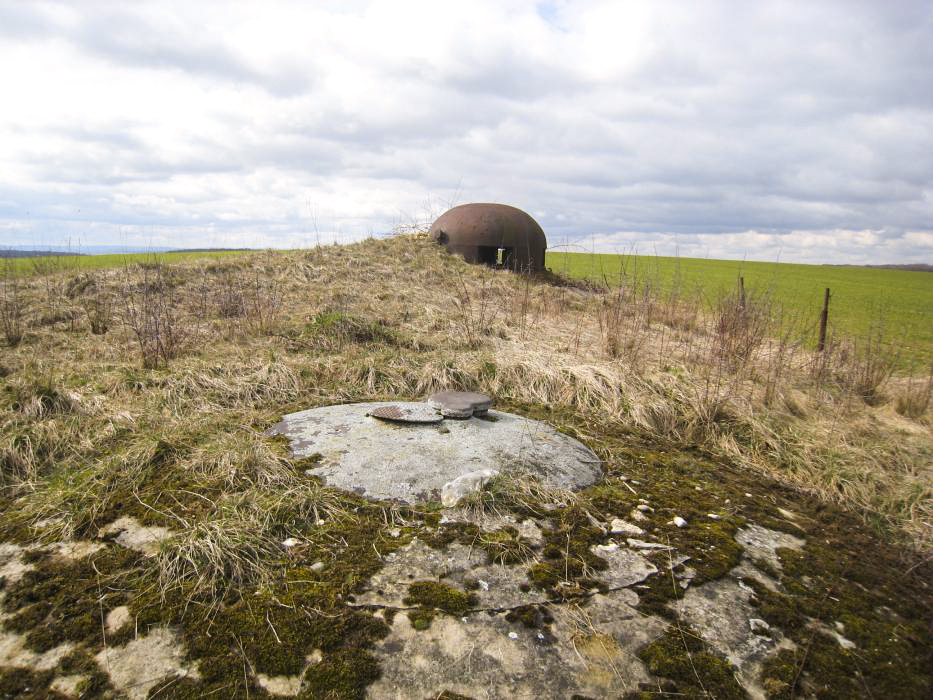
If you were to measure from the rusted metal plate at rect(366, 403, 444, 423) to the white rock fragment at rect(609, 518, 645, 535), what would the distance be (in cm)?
162

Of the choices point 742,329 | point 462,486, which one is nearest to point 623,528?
point 462,486

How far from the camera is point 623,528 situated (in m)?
3.28

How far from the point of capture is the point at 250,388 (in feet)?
18.5

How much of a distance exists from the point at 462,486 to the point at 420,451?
554mm

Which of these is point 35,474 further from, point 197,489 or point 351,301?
point 351,301

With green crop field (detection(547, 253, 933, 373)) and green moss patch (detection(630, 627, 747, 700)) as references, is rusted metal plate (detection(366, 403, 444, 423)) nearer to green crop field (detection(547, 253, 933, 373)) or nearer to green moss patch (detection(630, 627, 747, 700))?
green moss patch (detection(630, 627, 747, 700))

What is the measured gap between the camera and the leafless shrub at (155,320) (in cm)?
634

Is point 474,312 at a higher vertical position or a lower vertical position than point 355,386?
higher

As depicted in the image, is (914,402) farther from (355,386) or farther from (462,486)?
(355,386)

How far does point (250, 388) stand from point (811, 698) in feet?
16.9

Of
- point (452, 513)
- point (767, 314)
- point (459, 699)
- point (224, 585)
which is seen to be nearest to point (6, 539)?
point (224, 585)

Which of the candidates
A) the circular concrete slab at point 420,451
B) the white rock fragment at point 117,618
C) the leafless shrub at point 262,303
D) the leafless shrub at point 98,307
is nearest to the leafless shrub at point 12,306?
the leafless shrub at point 98,307

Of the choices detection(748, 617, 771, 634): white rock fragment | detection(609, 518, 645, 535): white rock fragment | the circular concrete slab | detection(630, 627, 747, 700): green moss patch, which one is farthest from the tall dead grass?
detection(748, 617, 771, 634): white rock fragment

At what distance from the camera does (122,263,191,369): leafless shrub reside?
6336 mm
